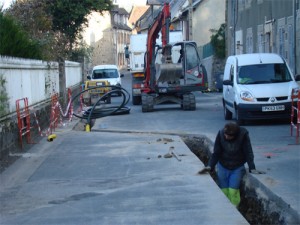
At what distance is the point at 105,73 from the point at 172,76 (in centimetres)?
1312

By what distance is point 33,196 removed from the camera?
9297 millimetres

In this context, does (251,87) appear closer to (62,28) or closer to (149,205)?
(149,205)

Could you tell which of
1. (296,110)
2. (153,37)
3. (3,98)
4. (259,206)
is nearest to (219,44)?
(153,37)

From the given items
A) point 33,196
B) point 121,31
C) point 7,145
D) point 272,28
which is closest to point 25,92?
point 7,145

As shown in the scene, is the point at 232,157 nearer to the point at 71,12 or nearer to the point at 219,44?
the point at 71,12

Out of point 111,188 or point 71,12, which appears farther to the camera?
point 71,12

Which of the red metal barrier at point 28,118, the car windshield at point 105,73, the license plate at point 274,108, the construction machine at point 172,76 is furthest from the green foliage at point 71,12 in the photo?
the license plate at point 274,108

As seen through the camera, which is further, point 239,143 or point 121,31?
point 121,31

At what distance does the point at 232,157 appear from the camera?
31.6ft

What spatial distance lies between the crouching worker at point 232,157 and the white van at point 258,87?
25.1 feet

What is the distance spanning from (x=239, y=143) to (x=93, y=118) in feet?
46.8

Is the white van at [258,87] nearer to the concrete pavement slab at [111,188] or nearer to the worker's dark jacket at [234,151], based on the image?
the concrete pavement slab at [111,188]

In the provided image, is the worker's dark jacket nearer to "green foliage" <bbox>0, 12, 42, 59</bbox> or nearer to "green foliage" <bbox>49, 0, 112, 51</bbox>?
"green foliage" <bbox>0, 12, 42, 59</bbox>

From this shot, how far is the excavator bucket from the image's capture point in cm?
2362
